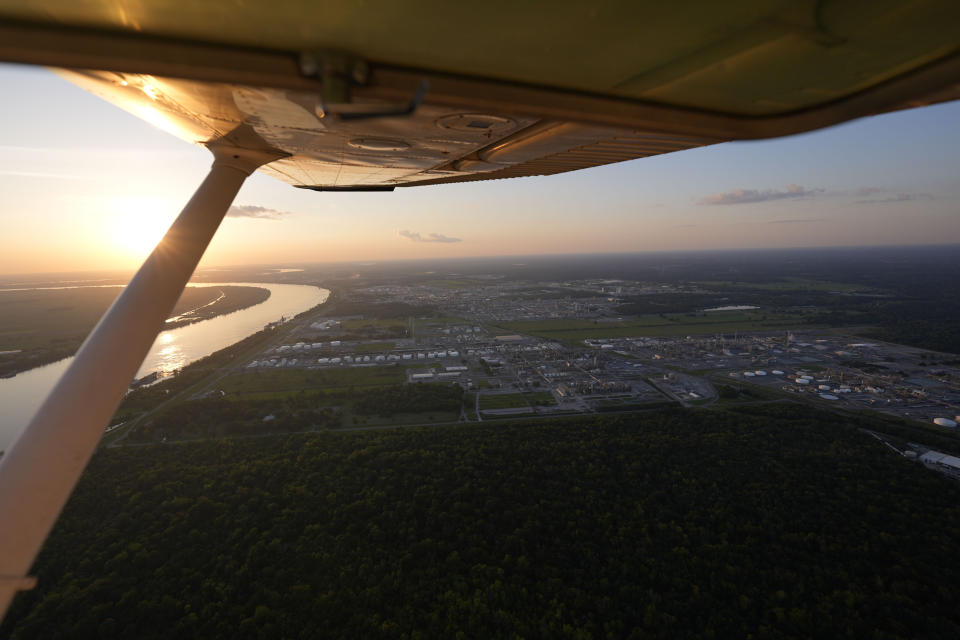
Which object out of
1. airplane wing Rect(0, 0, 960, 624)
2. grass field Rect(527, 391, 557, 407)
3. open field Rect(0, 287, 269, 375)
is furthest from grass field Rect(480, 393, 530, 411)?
airplane wing Rect(0, 0, 960, 624)

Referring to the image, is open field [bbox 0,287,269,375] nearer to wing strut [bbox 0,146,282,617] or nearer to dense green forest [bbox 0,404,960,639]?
dense green forest [bbox 0,404,960,639]

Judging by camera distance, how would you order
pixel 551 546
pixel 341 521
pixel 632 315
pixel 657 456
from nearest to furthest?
1. pixel 551 546
2. pixel 341 521
3. pixel 657 456
4. pixel 632 315

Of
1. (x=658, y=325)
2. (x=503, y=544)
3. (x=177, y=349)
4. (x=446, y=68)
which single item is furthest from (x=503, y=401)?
(x=177, y=349)

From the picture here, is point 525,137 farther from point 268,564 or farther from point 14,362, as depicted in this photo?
point 14,362

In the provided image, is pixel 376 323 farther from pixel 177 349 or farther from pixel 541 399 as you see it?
pixel 541 399

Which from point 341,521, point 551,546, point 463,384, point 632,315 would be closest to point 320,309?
point 463,384

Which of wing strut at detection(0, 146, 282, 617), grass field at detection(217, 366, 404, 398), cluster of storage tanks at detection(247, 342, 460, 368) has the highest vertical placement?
wing strut at detection(0, 146, 282, 617)
